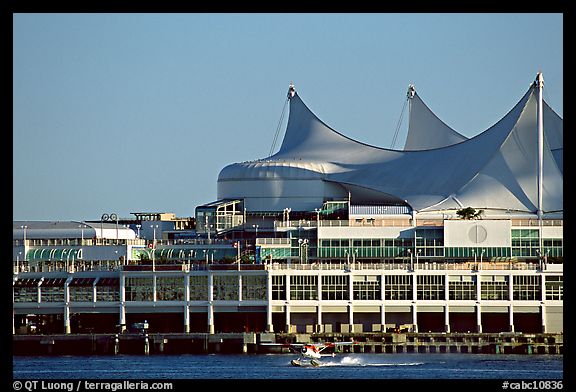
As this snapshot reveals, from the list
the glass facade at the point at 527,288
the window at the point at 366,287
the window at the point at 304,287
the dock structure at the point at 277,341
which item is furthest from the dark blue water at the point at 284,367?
the window at the point at 304,287

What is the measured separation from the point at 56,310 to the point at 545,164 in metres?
44.2

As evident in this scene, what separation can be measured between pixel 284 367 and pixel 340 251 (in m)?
27.1

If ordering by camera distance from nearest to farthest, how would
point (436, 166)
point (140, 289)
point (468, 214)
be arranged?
point (140, 289), point (468, 214), point (436, 166)

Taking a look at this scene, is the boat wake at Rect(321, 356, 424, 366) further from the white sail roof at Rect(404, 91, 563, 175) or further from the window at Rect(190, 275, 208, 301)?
the white sail roof at Rect(404, 91, 563, 175)

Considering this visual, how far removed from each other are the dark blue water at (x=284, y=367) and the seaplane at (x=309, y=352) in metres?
0.52

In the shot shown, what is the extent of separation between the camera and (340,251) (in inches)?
4200

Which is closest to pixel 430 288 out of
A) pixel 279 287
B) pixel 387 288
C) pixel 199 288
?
pixel 387 288

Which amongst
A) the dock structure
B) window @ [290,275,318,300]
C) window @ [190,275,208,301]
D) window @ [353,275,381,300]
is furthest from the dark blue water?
window @ [290,275,318,300]

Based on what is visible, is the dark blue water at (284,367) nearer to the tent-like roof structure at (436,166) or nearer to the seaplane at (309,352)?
the seaplane at (309,352)

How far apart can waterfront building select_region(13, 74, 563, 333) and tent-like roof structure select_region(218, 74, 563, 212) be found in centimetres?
15

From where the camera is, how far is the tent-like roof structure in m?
125

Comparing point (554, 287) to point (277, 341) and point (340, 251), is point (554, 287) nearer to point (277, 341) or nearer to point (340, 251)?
point (340, 251)
